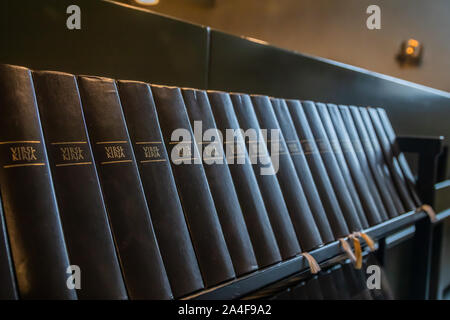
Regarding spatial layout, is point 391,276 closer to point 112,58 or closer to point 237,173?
point 237,173

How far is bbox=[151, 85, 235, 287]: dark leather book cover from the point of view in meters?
0.52

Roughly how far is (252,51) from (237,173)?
58 centimetres

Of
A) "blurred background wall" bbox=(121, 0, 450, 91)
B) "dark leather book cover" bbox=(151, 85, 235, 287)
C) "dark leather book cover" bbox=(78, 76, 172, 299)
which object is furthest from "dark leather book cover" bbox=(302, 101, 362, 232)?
"blurred background wall" bbox=(121, 0, 450, 91)

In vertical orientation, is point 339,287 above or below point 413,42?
below

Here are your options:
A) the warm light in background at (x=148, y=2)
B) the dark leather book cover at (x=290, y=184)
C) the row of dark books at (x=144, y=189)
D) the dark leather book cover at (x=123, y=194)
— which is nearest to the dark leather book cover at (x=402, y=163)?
the row of dark books at (x=144, y=189)

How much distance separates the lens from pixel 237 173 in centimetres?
62

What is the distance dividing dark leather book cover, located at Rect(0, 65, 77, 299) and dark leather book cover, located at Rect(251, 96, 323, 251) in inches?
17.7

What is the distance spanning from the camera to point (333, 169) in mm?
859

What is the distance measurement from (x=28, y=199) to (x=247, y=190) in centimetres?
37

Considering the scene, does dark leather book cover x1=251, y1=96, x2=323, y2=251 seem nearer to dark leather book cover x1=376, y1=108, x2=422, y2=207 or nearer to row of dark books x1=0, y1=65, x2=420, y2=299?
row of dark books x1=0, y1=65, x2=420, y2=299

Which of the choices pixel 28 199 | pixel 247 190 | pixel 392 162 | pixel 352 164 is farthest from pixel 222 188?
pixel 392 162

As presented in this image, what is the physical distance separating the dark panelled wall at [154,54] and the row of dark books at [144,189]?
0.22 meters

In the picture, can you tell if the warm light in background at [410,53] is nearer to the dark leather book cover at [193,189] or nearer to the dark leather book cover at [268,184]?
the dark leather book cover at [268,184]

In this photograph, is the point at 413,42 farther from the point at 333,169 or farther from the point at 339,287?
the point at 339,287
